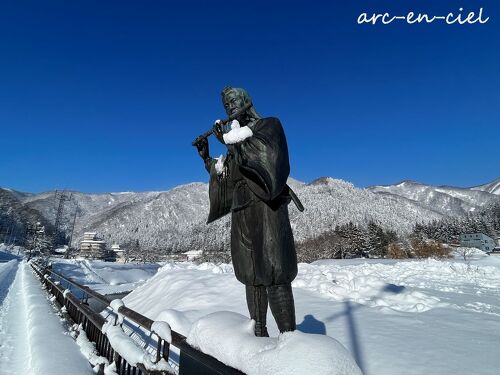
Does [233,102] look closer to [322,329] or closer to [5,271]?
[322,329]

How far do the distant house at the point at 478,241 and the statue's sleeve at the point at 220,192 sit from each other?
243 feet

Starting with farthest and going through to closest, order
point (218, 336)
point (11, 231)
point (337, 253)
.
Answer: point (11, 231), point (337, 253), point (218, 336)

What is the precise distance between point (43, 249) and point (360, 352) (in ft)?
181

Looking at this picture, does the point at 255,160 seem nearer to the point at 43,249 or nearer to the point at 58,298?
the point at 58,298

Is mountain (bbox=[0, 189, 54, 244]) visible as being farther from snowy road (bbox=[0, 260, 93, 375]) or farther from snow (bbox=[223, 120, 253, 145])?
snow (bbox=[223, 120, 253, 145])

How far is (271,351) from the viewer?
3.97ft

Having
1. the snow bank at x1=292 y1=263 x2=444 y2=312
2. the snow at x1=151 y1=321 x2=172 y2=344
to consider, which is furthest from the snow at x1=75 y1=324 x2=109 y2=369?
the snow bank at x1=292 y1=263 x2=444 y2=312

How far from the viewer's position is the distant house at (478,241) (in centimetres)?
6256

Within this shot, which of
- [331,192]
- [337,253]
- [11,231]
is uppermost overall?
[331,192]

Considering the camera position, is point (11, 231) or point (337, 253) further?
point (11, 231)

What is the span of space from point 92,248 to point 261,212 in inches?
3265

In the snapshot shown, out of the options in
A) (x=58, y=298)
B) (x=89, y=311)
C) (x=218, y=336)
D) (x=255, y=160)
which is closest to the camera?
(x=218, y=336)

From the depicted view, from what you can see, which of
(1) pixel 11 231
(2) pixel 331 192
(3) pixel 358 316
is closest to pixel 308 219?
(2) pixel 331 192

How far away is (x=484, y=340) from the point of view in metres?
4.23
